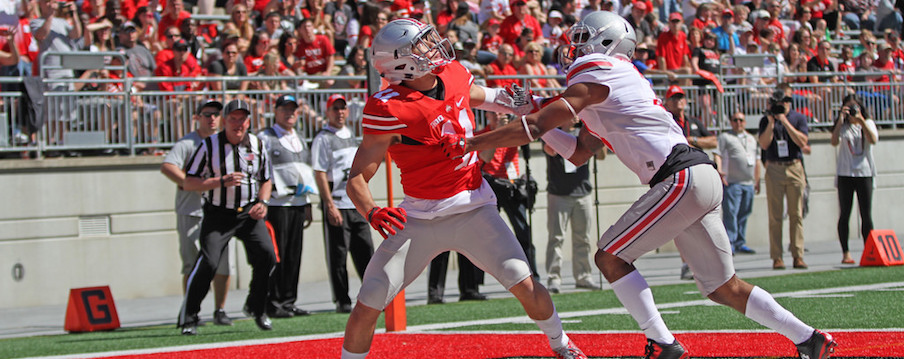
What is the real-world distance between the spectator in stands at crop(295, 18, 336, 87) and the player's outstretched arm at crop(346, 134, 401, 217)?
399 inches

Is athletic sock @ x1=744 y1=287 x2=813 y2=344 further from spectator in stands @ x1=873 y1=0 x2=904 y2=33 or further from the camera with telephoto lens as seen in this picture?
spectator in stands @ x1=873 y1=0 x2=904 y2=33

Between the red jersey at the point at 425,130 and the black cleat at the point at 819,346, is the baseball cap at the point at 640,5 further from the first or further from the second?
the black cleat at the point at 819,346

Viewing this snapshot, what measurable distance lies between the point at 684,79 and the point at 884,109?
3896mm

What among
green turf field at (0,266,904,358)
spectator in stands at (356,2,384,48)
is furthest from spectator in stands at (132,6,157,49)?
green turf field at (0,266,904,358)

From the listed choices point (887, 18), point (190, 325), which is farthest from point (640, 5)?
point (190, 325)

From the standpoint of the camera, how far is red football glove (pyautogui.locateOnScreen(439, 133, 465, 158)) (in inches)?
209

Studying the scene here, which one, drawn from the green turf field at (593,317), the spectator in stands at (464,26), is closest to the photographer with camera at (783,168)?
the green turf field at (593,317)

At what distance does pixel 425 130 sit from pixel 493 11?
13.3m

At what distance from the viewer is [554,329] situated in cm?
589

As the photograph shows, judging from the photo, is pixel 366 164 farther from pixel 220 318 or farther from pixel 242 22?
pixel 242 22

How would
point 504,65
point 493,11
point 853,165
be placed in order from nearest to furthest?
point 853,165 < point 504,65 < point 493,11

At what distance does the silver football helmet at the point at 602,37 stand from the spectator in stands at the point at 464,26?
1113cm

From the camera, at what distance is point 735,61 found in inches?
682

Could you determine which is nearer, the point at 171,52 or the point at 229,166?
the point at 229,166
